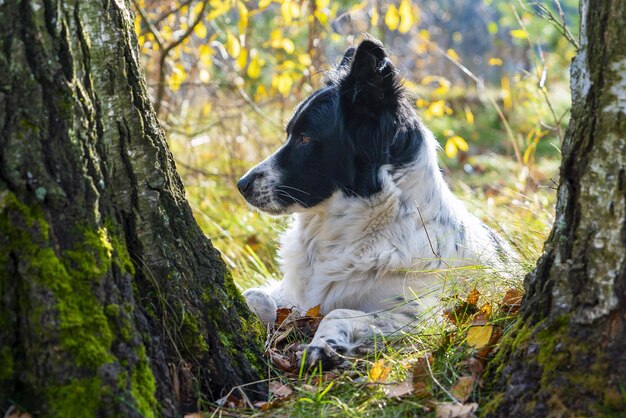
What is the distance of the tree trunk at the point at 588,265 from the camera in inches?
79.0

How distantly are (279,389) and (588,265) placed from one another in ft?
3.64

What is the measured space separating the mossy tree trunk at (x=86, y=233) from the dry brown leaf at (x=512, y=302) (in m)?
1.16

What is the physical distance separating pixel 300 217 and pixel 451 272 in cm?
114

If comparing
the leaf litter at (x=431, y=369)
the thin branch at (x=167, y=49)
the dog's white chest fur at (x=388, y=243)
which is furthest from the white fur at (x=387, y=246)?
the thin branch at (x=167, y=49)

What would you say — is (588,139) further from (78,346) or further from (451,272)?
(78,346)

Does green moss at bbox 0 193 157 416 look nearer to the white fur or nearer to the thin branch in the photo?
the white fur

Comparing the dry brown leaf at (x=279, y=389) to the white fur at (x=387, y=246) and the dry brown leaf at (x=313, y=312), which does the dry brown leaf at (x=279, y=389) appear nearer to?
the white fur at (x=387, y=246)

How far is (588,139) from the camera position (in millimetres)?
2082

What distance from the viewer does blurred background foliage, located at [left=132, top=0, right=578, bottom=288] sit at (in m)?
5.13

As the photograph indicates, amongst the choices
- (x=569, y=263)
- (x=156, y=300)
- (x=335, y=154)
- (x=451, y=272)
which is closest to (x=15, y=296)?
(x=156, y=300)

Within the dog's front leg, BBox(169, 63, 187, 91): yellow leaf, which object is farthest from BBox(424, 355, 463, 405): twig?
BBox(169, 63, 187, 91): yellow leaf

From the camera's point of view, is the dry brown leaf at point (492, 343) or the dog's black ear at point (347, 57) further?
the dog's black ear at point (347, 57)

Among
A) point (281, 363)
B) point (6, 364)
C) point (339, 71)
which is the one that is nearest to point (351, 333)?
point (281, 363)

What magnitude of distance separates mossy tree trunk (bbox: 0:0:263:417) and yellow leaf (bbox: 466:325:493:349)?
915 mm
